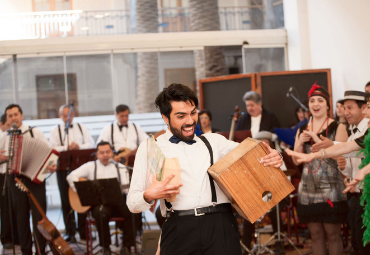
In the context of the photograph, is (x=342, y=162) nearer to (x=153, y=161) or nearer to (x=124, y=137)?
(x=153, y=161)

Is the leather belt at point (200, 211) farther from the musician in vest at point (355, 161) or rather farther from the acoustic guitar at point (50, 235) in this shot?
the acoustic guitar at point (50, 235)

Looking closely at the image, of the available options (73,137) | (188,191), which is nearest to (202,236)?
(188,191)

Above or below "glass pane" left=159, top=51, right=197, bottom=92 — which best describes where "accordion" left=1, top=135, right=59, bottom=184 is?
Answer: below

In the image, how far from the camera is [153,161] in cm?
238

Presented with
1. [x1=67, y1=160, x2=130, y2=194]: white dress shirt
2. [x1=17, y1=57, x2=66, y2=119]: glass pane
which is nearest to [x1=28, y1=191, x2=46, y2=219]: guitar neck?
[x1=67, y1=160, x2=130, y2=194]: white dress shirt

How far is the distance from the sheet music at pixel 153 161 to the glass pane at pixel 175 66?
24.1 feet

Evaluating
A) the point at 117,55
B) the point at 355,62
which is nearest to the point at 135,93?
the point at 117,55

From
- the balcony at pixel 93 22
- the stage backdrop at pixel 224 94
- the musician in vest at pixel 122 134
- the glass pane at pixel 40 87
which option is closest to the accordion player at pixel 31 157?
the musician in vest at pixel 122 134

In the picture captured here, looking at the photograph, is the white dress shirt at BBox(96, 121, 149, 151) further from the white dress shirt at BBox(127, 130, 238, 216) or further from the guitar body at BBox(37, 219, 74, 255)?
the white dress shirt at BBox(127, 130, 238, 216)

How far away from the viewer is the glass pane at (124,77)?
959 cm

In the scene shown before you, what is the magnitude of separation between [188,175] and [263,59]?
7.92 meters

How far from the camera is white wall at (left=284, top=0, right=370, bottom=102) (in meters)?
6.96

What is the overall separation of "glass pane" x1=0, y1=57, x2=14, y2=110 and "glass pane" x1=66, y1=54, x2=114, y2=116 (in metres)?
1.13

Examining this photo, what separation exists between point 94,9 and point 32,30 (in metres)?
1.55
